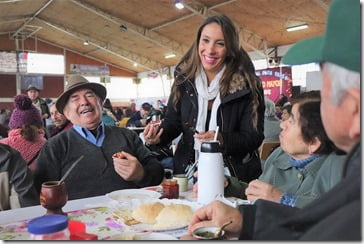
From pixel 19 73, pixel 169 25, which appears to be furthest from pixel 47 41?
pixel 169 25

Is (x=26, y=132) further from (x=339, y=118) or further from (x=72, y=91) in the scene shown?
(x=339, y=118)

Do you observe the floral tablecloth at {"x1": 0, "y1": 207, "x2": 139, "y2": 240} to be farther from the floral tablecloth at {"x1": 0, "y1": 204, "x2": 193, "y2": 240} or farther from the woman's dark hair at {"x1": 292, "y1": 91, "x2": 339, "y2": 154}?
the woman's dark hair at {"x1": 292, "y1": 91, "x2": 339, "y2": 154}

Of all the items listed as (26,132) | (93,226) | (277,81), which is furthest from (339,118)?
(277,81)

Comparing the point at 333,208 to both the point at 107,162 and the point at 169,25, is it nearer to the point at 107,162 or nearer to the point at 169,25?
the point at 107,162

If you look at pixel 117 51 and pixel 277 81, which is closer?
Result: pixel 277 81

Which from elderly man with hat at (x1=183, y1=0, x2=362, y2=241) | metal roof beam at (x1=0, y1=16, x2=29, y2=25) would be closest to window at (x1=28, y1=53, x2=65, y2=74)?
metal roof beam at (x1=0, y1=16, x2=29, y2=25)

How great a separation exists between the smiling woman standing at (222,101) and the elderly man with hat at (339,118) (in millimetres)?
1135

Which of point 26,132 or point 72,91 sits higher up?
point 72,91

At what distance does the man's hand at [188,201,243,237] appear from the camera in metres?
1.04

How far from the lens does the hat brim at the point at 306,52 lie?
24.1 inches

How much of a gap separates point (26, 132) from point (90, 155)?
1074 millimetres

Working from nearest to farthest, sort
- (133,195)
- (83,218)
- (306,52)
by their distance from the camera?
(306,52) → (83,218) → (133,195)

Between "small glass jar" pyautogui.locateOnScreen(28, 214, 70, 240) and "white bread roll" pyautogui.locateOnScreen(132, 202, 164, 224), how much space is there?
0.45 meters

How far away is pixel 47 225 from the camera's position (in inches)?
27.3
